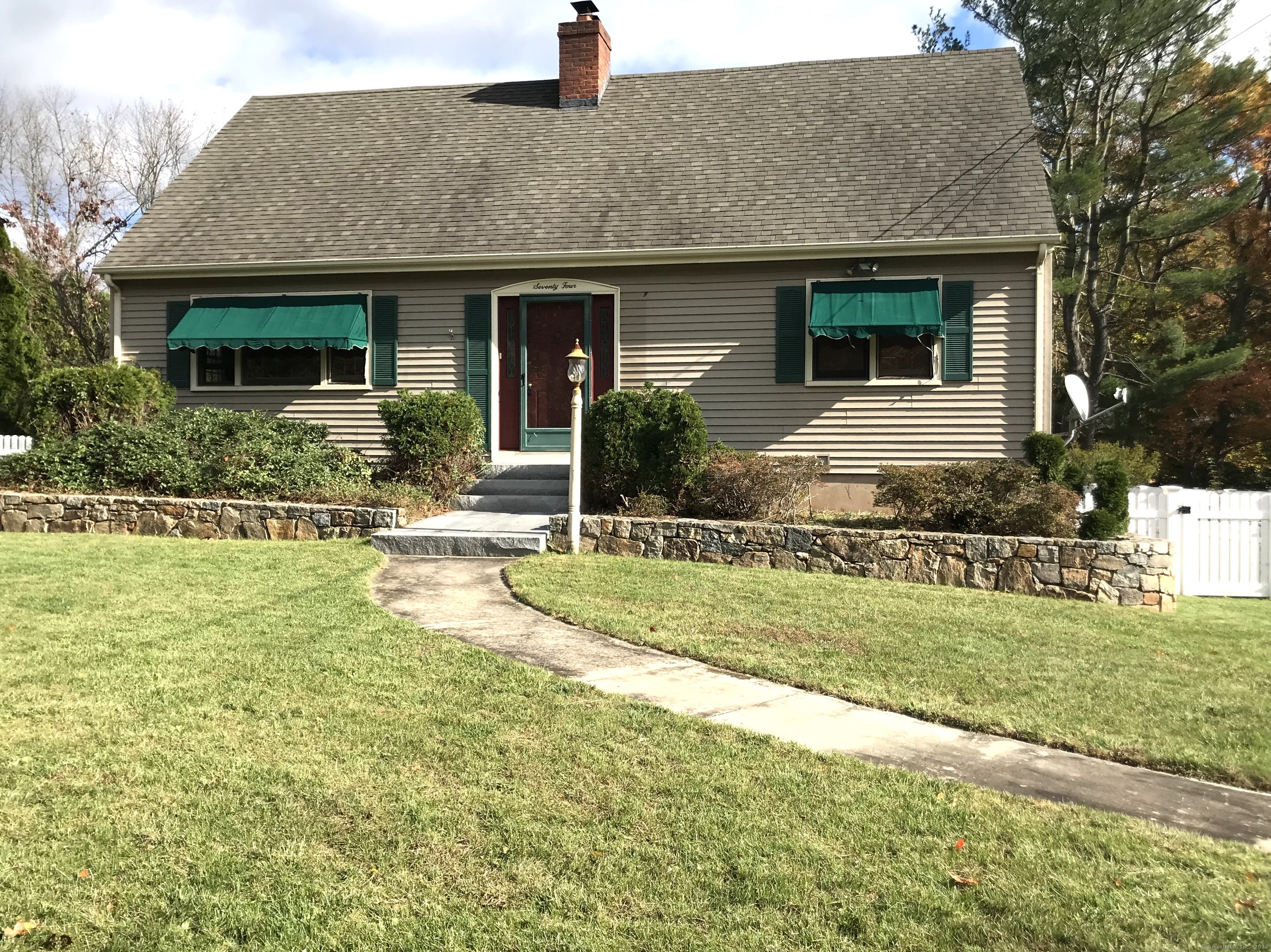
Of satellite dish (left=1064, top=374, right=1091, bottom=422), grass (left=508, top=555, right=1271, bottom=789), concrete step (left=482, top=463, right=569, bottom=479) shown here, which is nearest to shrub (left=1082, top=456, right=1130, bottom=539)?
grass (left=508, top=555, right=1271, bottom=789)

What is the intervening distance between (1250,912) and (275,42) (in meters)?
24.9

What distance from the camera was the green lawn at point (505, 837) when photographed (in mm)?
2613

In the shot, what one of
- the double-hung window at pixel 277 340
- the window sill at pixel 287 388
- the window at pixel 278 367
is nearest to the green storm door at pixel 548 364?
the window sill at pixel 287 388

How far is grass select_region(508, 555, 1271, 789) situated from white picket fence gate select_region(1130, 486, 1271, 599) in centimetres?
95

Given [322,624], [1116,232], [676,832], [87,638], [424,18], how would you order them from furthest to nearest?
[1116,232] < [424,18] < [322,624] < [87,638] < [676,832]

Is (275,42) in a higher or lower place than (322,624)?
higher

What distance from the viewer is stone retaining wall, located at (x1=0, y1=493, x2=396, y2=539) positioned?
31.6 feet

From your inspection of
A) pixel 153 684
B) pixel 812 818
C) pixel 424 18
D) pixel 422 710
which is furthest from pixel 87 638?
pixel 424 18

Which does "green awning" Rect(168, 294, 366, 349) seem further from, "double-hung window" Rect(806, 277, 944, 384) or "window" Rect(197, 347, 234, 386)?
"double-hung window" Rect(806, 277, 944, 384)

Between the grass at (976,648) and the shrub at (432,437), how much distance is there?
2632 millimetres

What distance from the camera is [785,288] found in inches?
470

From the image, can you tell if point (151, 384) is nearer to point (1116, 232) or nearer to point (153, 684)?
point (153, 684)

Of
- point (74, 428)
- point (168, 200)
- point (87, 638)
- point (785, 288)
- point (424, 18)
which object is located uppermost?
point (424, 18)

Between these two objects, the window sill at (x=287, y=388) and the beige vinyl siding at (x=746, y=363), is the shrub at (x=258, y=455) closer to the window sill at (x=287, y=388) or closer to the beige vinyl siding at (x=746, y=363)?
the window sill at (x=287, y=388)
